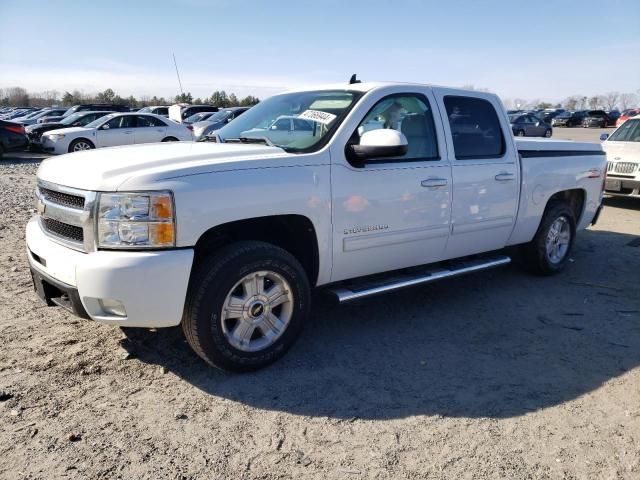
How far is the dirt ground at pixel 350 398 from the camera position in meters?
2.59

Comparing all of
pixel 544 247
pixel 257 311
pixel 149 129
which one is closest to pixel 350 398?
pixel 257 311

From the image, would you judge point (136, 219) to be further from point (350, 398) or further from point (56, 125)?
point (56, 125)

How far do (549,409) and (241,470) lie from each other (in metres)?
1.87

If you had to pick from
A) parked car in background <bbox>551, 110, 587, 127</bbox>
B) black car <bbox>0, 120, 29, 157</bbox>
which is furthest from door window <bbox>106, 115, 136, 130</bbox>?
parked car in background <bbox>551, 110, 587, 127</bbox>

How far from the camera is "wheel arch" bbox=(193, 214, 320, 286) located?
338 centimetres

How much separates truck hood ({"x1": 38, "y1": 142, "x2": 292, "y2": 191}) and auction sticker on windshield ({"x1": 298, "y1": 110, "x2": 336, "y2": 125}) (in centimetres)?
45

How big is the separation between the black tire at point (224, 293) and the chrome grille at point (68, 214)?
0.67 metres

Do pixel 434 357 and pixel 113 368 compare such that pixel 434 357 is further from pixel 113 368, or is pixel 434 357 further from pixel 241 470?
pixel 113 368

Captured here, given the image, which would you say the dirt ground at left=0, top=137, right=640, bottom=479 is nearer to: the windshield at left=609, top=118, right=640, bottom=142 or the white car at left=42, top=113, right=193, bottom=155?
the windshield at left=609, top=118, right=640, bottom=142

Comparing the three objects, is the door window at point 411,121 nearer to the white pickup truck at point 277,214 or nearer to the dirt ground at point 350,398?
the white pickup truck at point 277,214

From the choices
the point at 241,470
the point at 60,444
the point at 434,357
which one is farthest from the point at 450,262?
the point at 60,444

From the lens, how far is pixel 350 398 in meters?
3.17

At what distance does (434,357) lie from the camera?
3752 millimetres

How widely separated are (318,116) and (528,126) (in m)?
26.8
